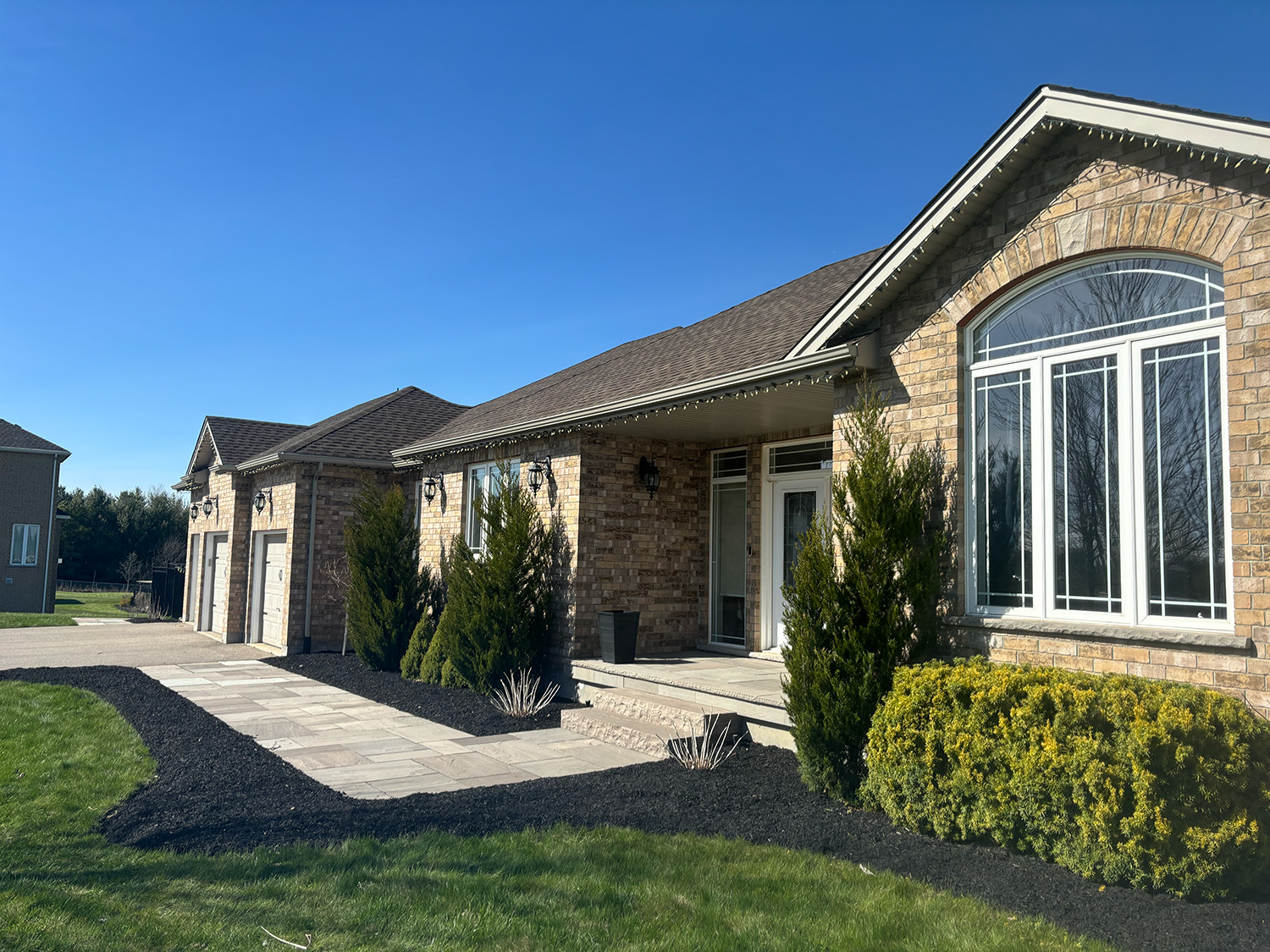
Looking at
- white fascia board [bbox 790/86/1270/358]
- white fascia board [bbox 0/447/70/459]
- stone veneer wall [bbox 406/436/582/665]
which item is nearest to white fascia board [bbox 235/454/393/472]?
stone veneer wall [bbox 406/436/582/665]

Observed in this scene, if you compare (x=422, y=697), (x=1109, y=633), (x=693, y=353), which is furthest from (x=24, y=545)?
(x=1109, y=633)

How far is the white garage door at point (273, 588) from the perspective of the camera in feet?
55.4

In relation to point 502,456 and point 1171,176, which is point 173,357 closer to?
point 502,456

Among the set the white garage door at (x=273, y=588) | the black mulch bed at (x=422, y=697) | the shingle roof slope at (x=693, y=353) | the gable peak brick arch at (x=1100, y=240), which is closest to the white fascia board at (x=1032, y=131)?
the gable peak brick arch at (x=1100, y=240)

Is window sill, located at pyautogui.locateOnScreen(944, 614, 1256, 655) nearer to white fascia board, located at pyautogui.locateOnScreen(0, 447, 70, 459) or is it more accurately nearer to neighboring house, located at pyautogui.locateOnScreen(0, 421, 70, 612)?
white fascia board, located at pyautogui.locateOnScreen(0, 447, 70, 459)

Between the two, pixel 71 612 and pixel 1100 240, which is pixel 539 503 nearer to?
pixel 1100 240

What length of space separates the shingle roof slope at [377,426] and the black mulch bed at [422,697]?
4117mm

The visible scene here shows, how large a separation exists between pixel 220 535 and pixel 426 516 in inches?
355

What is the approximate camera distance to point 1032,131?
596 cm

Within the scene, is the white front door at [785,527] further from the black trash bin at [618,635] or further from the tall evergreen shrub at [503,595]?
the tall evergreen shrub at [503,595]

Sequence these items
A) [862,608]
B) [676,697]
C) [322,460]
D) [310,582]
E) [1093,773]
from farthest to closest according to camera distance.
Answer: [310,582] → [322,460] → [676,697] → [862,608] → [1093,773]

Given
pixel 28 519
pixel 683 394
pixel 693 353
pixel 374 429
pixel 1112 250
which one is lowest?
pixel 28 519

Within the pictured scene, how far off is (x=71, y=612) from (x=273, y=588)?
1557 centimetres

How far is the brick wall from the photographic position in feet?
98.2
